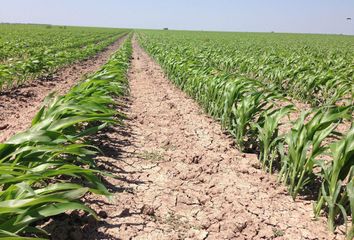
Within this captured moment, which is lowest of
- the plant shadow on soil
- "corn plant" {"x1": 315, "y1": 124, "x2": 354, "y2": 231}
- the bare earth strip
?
the bare earth strip

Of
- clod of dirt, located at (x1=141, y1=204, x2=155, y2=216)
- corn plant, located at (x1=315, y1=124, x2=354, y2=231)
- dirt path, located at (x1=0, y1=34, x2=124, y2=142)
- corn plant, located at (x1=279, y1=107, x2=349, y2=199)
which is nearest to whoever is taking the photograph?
corn plant, located at (x1=315, y1=124, x2=354, y2=231)

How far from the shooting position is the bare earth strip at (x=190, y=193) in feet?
7.46

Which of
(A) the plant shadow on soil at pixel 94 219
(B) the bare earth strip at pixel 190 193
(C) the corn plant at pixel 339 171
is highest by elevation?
(C) the corn plant at pixel 339 171

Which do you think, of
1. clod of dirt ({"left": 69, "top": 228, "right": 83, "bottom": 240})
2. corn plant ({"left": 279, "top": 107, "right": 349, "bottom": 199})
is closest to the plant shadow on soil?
clod of dirt ({"left": 69, "top": 228, "right": 83, "bottom": 240})

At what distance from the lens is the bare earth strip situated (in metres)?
2.27

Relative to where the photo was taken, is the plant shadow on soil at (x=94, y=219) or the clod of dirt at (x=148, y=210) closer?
the plant shadow on soil at (x=94, y=219)

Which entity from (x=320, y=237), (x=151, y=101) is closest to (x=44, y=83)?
→ (x=151, y=101)

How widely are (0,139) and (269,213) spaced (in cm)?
301

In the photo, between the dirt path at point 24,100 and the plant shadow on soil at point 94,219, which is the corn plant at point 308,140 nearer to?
the plant shadow on soil at point 94,219

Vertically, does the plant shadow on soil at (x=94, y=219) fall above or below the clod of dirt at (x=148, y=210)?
above

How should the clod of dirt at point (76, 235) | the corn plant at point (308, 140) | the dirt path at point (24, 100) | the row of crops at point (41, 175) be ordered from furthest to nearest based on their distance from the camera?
the dirt path at point (24, 100) < the corn plant at point (308, 140) < the clod of dirt at point (76, 235) < the row of crops at point (41, 175)

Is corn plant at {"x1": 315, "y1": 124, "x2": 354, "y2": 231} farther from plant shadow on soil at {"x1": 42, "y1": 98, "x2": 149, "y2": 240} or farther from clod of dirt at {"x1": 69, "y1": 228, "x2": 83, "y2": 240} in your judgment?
clod of dirt at {"x1": 69, "y1": 228, "x2": 83, "y2": 240}

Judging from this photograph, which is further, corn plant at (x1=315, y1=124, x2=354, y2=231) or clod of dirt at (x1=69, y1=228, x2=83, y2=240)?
corn plant at (x1=315, y1=124, x2=354, y2=231)

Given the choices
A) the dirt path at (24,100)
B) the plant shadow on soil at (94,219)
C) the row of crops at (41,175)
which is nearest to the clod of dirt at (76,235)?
the plant shadow on soil at (94,219)
